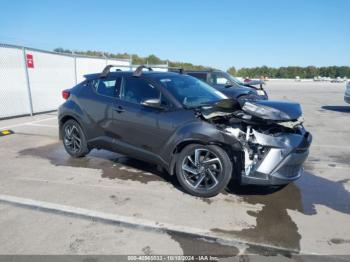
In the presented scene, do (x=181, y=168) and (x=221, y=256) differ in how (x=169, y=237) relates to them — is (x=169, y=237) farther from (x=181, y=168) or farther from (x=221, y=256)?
(x=181, y=168)

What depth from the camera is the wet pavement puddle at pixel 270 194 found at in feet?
11.1

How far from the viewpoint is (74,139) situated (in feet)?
19.7

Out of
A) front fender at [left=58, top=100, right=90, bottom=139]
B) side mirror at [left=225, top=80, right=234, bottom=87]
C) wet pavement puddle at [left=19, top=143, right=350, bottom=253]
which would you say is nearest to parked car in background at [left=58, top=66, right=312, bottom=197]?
front fender at [left=58, top=100, right=90, bottom=139]

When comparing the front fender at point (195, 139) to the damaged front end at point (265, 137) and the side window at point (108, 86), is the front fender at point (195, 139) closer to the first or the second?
the damaged front end at point (265, 137)

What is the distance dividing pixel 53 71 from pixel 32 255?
11.6m

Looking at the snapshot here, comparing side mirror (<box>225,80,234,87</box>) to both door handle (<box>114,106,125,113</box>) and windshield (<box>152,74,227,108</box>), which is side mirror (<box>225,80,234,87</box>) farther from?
door handle (<box>114,106,125,113</box>)

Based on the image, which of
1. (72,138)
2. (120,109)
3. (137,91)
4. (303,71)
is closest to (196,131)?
(137,91)

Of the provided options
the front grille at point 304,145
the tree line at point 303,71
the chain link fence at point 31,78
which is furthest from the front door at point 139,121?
the tree line at point 303,71

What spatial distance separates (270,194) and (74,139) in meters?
3.71

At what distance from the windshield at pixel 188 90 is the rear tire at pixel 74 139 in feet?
6.47

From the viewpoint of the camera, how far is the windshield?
463 cm

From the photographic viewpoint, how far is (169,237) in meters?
3.28

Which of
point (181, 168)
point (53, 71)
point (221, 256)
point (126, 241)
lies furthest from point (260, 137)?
point (53, 71)

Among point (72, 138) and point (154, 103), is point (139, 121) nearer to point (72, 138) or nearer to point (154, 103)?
point (154, 103)
